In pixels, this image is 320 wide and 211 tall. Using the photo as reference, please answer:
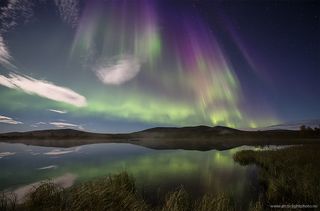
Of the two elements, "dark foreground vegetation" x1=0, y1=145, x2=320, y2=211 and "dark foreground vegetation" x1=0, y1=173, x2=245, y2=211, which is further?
"dark foreground vegetation" x1=0, y1=145, x2=320, y2=211

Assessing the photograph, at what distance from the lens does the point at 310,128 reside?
195m

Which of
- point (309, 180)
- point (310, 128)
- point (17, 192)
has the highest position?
point (310, 128)

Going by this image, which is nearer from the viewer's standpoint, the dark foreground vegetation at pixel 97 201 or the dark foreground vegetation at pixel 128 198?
the dark foreground vegetation at pixel 97 201

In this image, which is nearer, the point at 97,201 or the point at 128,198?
the point at 97,201

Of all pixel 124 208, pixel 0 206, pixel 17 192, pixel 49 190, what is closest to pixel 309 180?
pixel 124 208

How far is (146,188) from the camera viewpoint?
20688 millimetres

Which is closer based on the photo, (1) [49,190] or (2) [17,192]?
(1) [49,190]

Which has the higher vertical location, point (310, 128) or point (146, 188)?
point (310, 128)

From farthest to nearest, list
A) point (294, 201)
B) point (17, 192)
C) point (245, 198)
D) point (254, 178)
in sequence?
point (254, 178) → point (17, 192) → point (245, 198) → point (294, 201)

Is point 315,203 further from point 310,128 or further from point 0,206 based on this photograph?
point 310,128

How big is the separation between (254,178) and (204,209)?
15.0 metres

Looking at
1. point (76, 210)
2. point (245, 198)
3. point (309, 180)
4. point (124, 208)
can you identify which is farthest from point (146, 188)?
point (309, 180)

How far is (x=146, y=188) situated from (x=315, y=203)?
40.5ft

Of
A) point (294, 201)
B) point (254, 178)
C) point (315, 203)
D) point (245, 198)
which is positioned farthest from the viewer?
point (254, 178)
